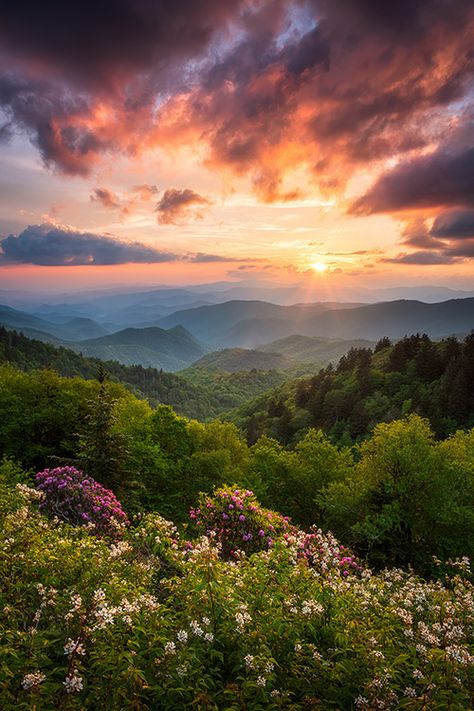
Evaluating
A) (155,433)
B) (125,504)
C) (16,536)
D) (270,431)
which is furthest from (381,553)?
(270,431)

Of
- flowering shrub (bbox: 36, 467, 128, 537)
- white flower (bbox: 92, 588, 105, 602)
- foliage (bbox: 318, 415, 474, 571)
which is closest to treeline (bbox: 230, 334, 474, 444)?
foliage (bbox: 318, 415, 474, 571)

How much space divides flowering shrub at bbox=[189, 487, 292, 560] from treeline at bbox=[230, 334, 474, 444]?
233 feet

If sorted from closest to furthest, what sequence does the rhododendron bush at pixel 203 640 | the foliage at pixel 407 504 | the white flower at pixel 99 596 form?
the rhododendron bush at pixel 203 640, the white flower at pixel 99 596, the foliage at pixel 407 504

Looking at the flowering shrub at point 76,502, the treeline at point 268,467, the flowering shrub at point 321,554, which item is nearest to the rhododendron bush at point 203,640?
the flowering shrub at point 321,554

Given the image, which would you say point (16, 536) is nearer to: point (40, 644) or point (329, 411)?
point (40, 644)

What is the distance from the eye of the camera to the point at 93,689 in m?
5.67

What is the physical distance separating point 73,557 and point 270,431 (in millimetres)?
98488

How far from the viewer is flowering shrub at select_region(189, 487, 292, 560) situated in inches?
557

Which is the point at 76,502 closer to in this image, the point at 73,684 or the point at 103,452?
the point at 73,684

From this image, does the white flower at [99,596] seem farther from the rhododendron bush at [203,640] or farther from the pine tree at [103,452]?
the pine tree at [103,452]

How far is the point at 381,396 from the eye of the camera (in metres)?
102

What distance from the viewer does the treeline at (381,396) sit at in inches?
3250

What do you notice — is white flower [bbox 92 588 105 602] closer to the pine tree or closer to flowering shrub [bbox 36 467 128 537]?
flowering shrub [bbox 36 467 128 537]

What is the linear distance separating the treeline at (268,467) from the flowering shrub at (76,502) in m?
9.87
